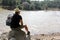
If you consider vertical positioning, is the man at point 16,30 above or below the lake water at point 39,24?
above

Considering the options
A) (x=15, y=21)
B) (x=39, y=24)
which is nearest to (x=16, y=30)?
(x=15, y=21)

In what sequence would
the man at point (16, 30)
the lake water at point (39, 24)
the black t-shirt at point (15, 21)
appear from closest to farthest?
the man at point (16, 30) < the black t-shirt at point (15, 21) < the lake water at point (39, 24)

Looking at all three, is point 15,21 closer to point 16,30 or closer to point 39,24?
point 16,30

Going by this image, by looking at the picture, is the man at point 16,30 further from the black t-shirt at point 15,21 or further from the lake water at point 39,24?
the lake water at point 39,24

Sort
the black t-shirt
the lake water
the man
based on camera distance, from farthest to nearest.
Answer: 1. the lake water
2. the black t-shirt
3. the man

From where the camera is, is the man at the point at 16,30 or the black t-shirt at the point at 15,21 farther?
the black t-shirt at the point at 15,21

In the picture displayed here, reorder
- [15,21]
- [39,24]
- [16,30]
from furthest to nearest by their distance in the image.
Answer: [39,24]
[15,21]
[16,30]

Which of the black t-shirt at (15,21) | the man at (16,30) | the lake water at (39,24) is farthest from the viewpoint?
the lake water at (39,24)

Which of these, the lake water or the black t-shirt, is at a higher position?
the black t-shirt

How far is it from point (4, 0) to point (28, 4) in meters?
6.22

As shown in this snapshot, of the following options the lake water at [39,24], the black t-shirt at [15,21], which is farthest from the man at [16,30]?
the lake water at [39,24]

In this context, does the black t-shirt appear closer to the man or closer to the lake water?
the man

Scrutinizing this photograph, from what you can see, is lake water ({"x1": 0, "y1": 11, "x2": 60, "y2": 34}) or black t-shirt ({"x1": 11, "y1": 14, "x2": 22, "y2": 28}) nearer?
black t-shirt ({"x1": 11, "y1": 14, "x2": 22, "y2": 28})

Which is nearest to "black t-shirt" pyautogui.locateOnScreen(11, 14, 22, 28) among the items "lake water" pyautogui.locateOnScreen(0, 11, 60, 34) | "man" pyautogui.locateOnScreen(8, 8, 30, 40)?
"man" pyautogui.locateOnScreen(8, 8, 30, 40)
